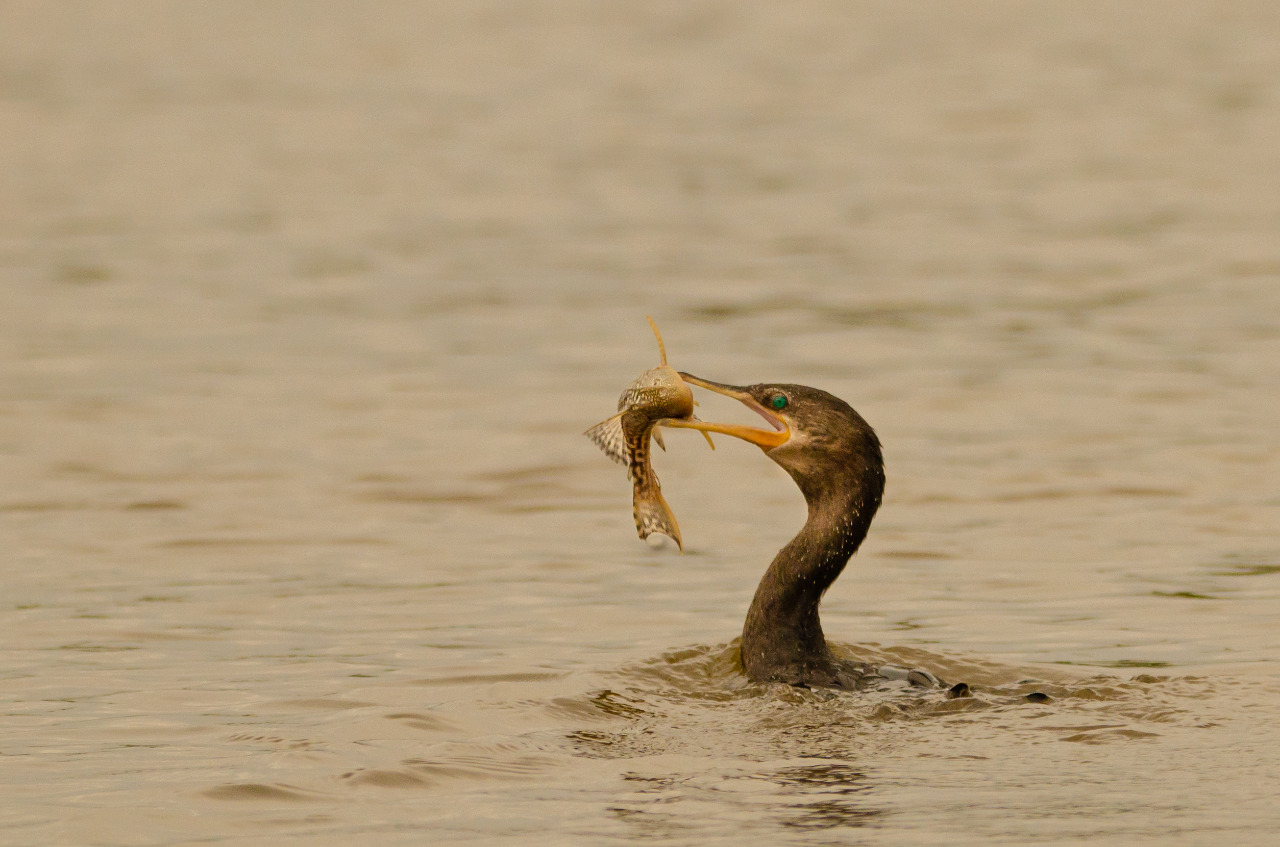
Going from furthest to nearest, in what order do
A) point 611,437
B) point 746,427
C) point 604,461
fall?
point 604,461, point 611,437, point 746,427

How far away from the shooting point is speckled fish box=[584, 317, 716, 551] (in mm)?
8539

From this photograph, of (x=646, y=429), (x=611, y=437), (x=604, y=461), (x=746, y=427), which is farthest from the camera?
(x=604, y=461)

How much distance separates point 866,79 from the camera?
35.0 metres

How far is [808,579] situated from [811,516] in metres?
0.29

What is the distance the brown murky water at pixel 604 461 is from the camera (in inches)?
285

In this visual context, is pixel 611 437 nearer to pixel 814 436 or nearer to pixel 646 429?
pixel 646 429

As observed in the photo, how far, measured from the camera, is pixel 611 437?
9133mm

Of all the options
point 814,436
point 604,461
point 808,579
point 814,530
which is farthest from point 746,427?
point 604,461

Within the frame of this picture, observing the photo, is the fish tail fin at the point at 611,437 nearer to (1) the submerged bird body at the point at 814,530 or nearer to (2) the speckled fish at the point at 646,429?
(2) the speckled fish at the point at 646,429

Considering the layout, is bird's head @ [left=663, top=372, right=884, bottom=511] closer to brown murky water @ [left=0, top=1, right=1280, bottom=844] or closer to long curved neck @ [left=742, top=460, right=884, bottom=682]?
long curved neck @ [left=742, top=460, right=884, bottom=682]

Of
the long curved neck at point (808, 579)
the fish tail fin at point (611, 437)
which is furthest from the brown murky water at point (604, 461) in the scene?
the fish tail fin at point (611, 437)

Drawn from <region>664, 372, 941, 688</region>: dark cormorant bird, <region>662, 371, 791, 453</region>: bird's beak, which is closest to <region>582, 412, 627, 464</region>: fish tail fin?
<region>662, 371, 791, 453</region>: bird's beak

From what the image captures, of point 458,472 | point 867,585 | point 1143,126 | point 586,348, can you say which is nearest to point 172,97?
point 1143,126

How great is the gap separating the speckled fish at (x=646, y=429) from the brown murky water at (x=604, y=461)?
71 cm
